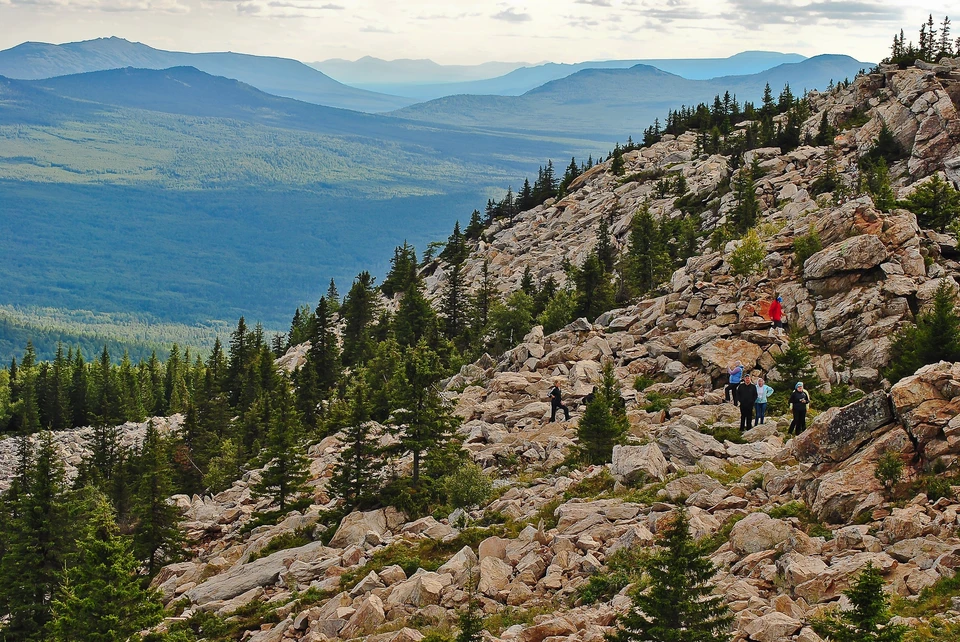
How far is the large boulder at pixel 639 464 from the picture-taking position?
25422 millimetres

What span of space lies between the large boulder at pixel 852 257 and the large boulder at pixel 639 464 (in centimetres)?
1538

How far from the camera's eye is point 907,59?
8644 cm

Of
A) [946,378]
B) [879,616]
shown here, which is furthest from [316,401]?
[879,616]

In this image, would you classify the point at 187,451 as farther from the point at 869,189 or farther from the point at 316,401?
the point at 869,189

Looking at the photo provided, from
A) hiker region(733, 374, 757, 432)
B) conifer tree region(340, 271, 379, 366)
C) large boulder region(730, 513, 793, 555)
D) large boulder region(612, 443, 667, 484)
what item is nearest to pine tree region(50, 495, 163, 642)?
large boulder region(612, 443, 667, 484)

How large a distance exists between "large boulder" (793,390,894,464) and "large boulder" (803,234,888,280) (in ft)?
54.0

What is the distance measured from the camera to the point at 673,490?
75.9ft

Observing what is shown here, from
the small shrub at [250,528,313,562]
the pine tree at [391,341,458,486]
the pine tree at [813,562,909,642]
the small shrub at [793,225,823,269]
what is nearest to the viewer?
the pine tree at [813,562,909,642]

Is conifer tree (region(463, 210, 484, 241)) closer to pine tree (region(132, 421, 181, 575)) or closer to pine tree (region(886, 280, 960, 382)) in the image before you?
pine tree (region(132, 421, 181, 575))

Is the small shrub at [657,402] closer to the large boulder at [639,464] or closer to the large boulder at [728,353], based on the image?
the large boulder at [728,353]

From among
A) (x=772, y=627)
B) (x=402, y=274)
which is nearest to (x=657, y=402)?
(x=772, y=627)

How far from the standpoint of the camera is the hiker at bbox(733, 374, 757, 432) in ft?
93.6

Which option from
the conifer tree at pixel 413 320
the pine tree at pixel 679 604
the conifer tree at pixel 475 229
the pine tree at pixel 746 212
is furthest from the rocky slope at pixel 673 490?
the conifer tree at pixel 475 229

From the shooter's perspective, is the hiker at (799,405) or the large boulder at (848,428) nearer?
the large boulder at (848,428)
